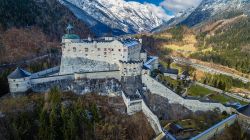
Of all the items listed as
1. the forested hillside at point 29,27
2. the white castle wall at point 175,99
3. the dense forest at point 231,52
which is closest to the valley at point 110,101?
the white castle wall at point 175,99

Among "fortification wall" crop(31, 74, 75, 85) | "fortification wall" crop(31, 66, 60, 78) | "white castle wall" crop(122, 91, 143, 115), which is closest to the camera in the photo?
"white castle wall" crop(122, 91, 143, 115)

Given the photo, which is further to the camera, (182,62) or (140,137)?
(182,62)

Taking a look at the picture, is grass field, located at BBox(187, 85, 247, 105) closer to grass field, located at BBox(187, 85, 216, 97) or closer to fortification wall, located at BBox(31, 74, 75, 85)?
grass field, located at BBox(187, 85, 216, 97)

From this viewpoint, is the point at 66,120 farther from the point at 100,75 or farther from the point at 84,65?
the point at 84,65

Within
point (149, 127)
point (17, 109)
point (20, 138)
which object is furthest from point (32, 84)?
point (149, 127)

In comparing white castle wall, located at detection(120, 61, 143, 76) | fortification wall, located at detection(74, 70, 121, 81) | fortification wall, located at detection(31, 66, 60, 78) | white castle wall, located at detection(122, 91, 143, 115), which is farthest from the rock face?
fortification wall, located at detection(31, 66, 60, 78)

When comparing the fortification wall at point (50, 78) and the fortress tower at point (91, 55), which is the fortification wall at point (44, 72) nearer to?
the fortification wall at point (50, 78)

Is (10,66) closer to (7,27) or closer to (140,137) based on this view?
(7,27)
